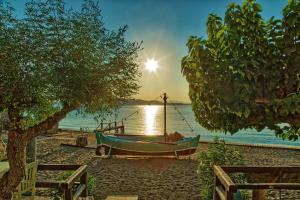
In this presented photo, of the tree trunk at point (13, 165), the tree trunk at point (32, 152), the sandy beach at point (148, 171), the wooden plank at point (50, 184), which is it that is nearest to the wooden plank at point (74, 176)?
the wooden plank at point (50, 184)

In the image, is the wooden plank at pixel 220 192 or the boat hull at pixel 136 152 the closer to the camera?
the wooden plank at pixel 220 192

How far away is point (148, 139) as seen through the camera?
2428 centimetres

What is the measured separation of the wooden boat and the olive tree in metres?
14.4

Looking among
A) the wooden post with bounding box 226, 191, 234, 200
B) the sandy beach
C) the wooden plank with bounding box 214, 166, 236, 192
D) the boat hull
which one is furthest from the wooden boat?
the wooden post with bounding box 226, 191, 234, 200

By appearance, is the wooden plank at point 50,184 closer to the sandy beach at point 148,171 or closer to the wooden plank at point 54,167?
the wooden plank at point 54,167

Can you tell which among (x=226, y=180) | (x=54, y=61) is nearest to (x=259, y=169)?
(x=226, y=180)

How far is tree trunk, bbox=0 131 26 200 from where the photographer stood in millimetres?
5961

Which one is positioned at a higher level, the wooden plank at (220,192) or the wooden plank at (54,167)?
the wooden plank at (54,167)

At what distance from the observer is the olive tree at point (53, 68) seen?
206 inches

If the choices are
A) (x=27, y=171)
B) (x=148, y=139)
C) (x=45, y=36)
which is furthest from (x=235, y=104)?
(x=148, y=139)

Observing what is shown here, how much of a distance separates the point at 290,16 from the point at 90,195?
9.39m

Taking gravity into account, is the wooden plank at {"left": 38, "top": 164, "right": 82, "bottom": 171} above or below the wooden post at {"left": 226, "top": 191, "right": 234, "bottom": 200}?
above

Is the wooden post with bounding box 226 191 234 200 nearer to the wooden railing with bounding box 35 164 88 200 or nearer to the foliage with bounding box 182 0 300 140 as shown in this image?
the foliage with bounding box 182 0 300 140

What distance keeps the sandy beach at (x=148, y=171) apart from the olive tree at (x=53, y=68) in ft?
19.4
